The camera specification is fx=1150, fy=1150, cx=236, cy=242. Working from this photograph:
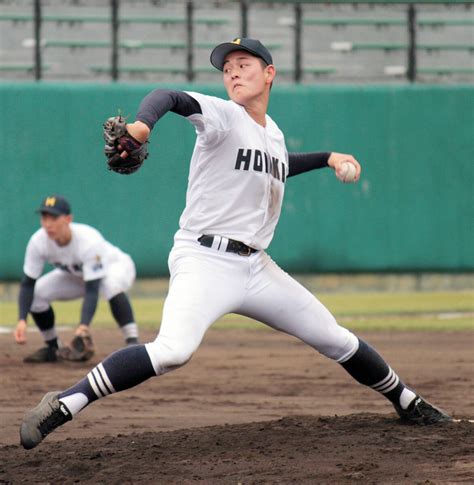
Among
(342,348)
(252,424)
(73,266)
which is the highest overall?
(342,348)

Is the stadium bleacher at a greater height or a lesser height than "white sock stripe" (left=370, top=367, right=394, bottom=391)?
greater

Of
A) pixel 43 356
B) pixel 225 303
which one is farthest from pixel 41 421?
pixel 43 356

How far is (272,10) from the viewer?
15344mm

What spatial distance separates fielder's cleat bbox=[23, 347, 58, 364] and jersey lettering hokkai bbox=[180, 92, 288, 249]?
4.38m

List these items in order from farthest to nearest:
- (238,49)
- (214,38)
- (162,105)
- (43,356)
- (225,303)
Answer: (214,38)
(43,356)
(238,49)
(225,303)
(162,105)

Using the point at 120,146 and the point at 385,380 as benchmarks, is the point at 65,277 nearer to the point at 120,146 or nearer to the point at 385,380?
the point at 385,380

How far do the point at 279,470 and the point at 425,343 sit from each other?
18.8 feet

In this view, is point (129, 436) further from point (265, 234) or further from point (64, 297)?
point (64, 297)

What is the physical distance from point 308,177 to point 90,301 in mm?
6429

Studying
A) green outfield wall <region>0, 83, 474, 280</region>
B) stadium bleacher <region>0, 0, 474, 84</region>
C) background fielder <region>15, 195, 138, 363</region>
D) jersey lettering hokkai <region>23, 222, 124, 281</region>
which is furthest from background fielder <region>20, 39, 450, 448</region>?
stadium bleacher <region>0, 0, 474, 84</region>

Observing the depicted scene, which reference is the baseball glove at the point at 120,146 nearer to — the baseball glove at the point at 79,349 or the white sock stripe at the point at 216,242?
the white sock stripe at the point at 216,242

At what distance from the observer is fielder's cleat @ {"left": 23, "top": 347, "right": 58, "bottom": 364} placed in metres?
9.16

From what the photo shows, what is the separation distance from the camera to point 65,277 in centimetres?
961

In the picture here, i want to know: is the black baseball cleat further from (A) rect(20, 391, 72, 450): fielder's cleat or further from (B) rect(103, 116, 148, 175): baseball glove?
(B) rect(103, 116, 148, 175): baseball glove
